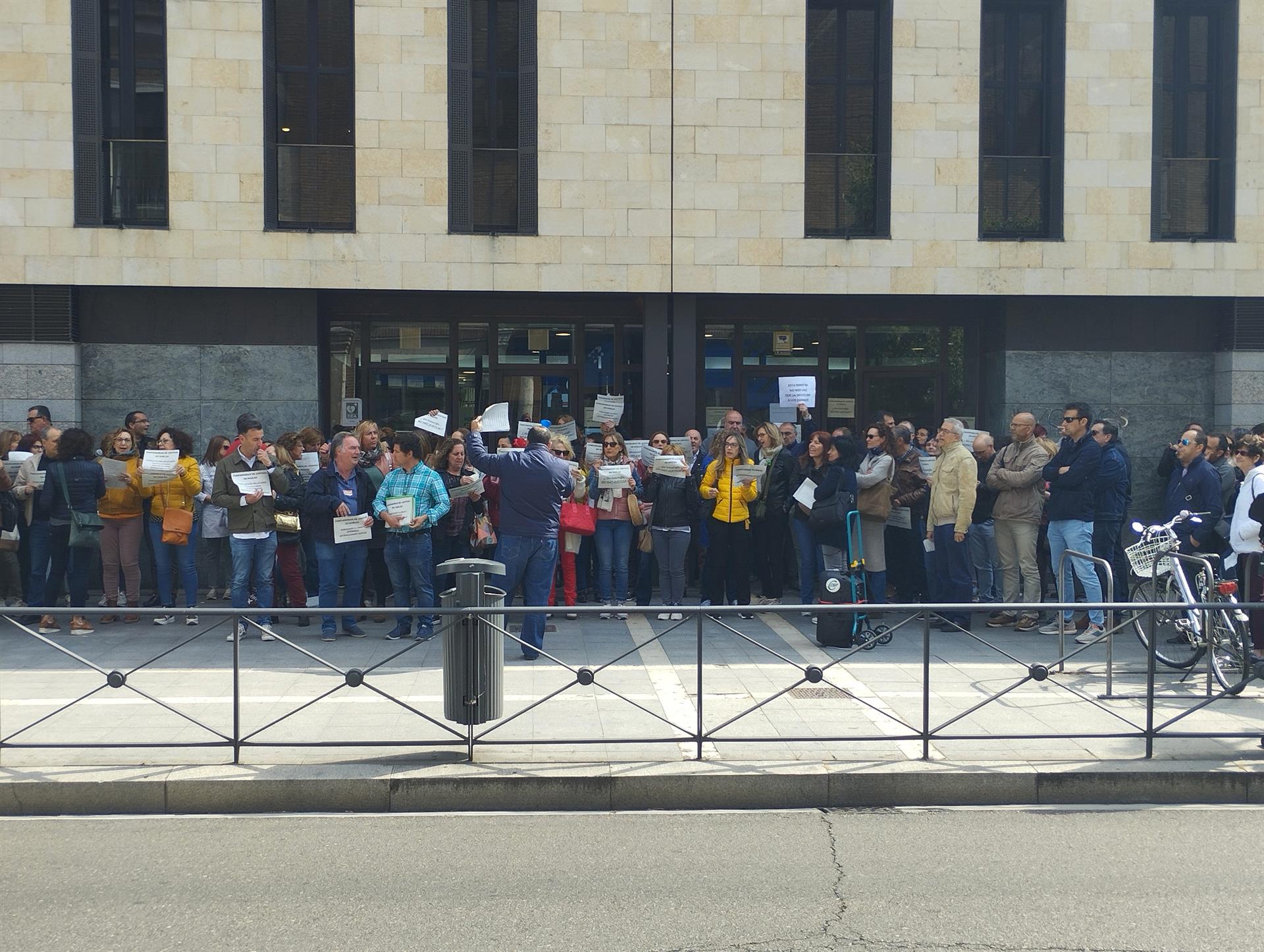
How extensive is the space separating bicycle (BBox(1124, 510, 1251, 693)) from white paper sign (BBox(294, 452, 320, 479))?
775cm

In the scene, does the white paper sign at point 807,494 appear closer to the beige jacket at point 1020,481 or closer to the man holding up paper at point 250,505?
the beige jacket at point 1020,481

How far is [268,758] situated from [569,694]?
1817 mm

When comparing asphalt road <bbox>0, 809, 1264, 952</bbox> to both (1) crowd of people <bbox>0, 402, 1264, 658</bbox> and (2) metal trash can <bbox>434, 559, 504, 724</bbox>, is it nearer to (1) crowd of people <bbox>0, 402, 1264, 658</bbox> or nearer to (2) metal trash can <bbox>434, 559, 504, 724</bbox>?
(2) metal trash can <bbox>434, 559, 504, 724</bbox>

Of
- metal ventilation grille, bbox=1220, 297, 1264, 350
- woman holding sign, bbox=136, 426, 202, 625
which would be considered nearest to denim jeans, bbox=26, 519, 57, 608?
woman holding sign, bbox=136, 426, 202, 625

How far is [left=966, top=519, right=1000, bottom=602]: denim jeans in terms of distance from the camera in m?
13.2

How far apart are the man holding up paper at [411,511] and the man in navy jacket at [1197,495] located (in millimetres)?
6736

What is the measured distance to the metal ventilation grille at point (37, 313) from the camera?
15.7 meters

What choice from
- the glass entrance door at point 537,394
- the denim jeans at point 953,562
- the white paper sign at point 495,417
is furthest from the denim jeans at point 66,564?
the denim jeans at point 953,562

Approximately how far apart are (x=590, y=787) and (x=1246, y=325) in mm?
13148

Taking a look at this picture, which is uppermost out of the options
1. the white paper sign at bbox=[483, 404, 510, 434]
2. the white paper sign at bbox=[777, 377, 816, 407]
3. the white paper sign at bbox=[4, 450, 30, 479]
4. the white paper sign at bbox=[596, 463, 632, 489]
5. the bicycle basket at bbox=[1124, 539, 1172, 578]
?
the white paper sign at bbox=[777, 377, 816, 407]

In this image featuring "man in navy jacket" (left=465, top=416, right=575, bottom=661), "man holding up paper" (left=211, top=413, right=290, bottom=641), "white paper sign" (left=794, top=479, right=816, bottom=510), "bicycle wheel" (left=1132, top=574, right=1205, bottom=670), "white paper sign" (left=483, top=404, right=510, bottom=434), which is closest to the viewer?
"bicycle wheel" (left=1132, top=574, right=1205, bottom=670)

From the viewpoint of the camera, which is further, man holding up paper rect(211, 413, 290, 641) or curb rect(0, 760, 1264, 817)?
man holding up paper rect(211, 413, 290, 641)

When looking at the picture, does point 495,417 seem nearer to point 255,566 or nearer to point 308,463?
point 255,566

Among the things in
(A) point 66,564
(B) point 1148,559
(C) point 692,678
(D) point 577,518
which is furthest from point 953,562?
(A) point 66,564
